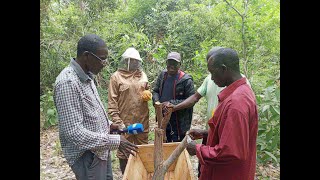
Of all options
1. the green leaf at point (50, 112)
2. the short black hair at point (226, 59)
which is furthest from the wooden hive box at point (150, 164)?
the green leaf at point (50, 112)

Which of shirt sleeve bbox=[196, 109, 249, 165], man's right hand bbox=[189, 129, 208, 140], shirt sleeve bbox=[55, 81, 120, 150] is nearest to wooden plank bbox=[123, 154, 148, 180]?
shirt sleeve bbox=[55, 81, 120, 150]

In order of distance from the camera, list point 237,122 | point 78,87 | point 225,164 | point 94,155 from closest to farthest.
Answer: point 237,122
point 225,164
point 78,87
point 94,155

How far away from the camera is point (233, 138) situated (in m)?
1.71

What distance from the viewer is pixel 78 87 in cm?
214

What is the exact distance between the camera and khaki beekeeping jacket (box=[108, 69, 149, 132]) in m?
3.81

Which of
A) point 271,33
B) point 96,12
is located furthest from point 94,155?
point 96,12

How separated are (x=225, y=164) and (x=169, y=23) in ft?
25.3

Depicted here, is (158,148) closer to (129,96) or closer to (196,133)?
(196,133)

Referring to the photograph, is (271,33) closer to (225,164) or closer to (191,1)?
(225,164)

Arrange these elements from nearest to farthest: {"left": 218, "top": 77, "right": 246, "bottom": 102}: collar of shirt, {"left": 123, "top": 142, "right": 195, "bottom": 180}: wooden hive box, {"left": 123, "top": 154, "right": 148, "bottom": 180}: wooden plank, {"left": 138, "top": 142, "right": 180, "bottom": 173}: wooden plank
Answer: {"left": 218, "top": 77, "right": 246, "bottom": 102}: collar of shirt
{"left": 123, "top": 154, "right": 148, "bottom": 180}: wooden plank
{"left": 123, "top": 142, "right": 195, "bottom": 180}: wooden hive box
{"left": 138, "top": 142, "right": 180, "bottom": 173}: wooden plank

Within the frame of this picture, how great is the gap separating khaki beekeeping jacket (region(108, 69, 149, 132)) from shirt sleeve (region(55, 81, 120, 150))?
1.64 metres

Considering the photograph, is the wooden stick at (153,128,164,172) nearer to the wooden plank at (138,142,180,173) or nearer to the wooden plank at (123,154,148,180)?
the wooden plank at (123,154,148,180)

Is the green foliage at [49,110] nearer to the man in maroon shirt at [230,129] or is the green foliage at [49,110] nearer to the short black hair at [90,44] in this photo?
the short black hair at [90,44]

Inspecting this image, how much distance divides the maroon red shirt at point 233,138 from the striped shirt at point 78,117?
2.44 feet
